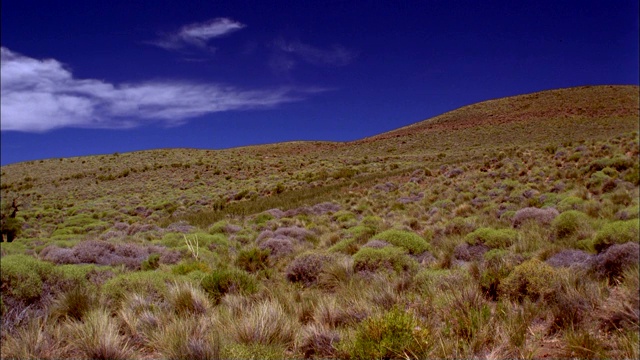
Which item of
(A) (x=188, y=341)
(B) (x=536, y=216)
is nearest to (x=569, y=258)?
(B) (x=536, y=216)

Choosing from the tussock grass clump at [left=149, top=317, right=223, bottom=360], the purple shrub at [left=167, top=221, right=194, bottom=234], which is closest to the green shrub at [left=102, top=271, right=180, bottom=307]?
the tussock grass clump at [left=149, top=317, right=223, bottom=360]

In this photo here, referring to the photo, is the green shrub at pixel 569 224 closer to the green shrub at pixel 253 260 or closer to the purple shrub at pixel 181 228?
the green shrub at pixel 253 260

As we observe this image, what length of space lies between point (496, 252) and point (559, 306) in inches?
129

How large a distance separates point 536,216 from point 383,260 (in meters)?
4.78

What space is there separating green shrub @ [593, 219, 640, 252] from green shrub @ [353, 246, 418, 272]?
10.2 ft

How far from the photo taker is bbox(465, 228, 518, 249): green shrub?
29.0 ft

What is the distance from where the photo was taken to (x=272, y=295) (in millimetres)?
6328

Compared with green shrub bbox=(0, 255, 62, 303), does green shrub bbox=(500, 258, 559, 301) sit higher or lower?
lower

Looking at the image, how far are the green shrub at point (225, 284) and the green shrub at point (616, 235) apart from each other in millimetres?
5807

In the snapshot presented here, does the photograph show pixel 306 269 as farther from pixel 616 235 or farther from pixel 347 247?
pixel 616 235

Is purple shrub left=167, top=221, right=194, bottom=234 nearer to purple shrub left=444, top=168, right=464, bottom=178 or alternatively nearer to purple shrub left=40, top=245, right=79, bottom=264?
purple shrub left=40, top=245, right=79, bottom=264

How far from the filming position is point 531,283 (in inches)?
213

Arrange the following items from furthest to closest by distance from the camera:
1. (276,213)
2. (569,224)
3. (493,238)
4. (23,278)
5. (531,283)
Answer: (276,213), (493,238), (569,224), (23,278), (531,283)

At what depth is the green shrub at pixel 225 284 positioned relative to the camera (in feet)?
22.5
